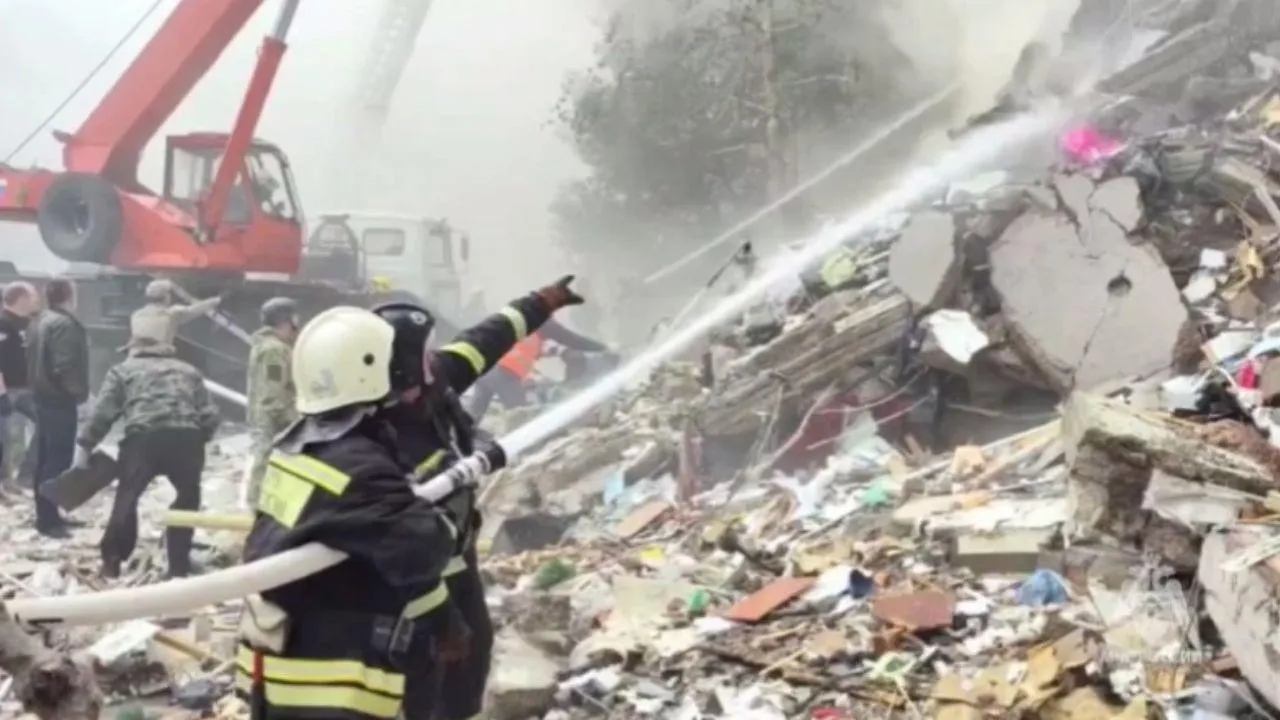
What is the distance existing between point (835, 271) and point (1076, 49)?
5731mm

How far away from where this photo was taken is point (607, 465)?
6.98 metres

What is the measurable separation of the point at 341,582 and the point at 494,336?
1024 millimetres

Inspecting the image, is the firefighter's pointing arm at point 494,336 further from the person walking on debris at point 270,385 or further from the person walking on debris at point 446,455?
the person walking on debris at point 270,385

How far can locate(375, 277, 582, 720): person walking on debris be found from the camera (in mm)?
2674

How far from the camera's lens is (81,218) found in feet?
32.1

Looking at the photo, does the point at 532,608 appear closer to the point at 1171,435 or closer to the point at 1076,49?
the point at 1171,435

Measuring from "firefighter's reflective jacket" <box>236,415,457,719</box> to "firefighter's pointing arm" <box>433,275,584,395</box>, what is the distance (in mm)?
634

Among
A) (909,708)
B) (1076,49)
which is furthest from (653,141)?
(909,708)

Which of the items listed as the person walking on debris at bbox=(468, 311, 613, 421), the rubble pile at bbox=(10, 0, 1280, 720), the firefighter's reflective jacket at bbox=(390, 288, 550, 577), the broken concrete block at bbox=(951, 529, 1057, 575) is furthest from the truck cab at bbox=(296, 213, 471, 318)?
the firefighter's reflective jacket at bbox=(390, 288, 550, 577)

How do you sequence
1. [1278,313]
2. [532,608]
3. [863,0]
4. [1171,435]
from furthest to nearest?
[863,0], [1278,313], [532,608], [1171,435]

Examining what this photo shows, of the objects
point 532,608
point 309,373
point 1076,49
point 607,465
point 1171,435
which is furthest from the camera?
point 1076,49

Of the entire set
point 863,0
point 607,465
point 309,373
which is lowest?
point 607,465

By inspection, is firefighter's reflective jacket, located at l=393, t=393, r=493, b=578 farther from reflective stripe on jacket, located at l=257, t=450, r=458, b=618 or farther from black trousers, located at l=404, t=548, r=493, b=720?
reflective stripe on jacket, located at l=257, t=450, r=458, b=618

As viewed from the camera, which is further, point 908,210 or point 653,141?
point 653,141
